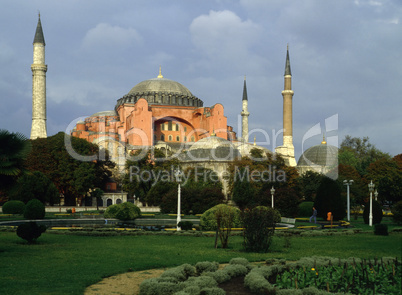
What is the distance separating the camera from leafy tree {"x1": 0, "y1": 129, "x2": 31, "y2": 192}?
12.5 metres

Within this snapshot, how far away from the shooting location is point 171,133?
61406mm

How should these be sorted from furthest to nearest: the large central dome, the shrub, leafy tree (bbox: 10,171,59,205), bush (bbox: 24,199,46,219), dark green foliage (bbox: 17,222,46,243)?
the large central dome
leafy tree (bbox: 10,171,59,205)
bush (bbox: 24,199,46,219)
dark green foliage (bbox: 17,222,46,243)
the shrub

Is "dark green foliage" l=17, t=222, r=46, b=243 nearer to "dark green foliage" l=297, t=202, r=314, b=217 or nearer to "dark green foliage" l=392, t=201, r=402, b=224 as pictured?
"dark green foliage" l=392, t=201, r=402, b=224

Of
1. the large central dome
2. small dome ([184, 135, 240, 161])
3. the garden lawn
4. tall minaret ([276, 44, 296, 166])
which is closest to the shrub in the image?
the garden lawn

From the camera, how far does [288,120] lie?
183 ft

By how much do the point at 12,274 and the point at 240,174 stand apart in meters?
29.4

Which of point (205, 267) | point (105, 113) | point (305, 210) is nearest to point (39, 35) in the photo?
point (105, 113)

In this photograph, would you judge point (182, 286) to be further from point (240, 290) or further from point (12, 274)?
point (12, 274)

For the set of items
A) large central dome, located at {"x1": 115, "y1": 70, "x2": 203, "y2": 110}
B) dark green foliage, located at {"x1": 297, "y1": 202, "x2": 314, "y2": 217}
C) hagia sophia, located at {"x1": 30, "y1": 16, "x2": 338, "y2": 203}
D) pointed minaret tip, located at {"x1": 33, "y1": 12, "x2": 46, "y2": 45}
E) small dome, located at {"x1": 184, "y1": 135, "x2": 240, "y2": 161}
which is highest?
Result: pointed minaret tip, located at {"x1": 33, "y1": 12, "x2": 46, "y2": 45}

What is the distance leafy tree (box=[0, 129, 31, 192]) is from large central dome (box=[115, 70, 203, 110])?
49455 mm

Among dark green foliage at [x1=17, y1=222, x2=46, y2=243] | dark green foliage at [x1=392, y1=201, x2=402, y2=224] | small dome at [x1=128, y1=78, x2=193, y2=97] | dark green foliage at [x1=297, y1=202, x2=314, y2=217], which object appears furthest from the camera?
small dome at [x1=128, y1=78, x2=193, y2=97]

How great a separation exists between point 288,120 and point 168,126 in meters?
15.1

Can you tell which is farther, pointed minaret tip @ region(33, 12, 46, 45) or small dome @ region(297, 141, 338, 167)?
small dome @ region(297, 141, 338, 167)

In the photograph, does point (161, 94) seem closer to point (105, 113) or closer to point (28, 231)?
point (105, 113)
